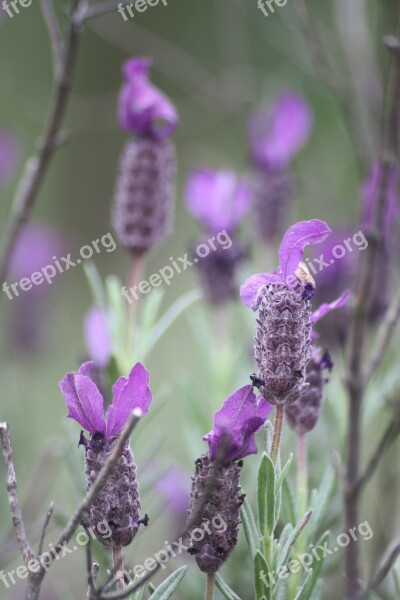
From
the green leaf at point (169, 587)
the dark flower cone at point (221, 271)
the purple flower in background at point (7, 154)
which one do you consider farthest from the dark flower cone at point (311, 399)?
the purple flower in background at point (7, 154)

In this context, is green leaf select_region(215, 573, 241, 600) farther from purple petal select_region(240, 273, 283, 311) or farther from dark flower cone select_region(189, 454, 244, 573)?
purple petal select_region(240, 273, 283, 311)

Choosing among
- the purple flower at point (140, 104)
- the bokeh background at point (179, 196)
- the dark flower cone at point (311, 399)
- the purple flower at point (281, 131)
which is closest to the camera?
the dark flower cone at point (311, 399)

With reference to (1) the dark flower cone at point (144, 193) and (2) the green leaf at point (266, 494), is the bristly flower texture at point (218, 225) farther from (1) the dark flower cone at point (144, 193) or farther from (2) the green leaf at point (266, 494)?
(2) the green leaf at point (266, 494)

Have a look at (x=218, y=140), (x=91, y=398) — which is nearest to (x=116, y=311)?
(x=91, y=398)

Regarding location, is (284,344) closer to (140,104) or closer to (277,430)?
(277,430)

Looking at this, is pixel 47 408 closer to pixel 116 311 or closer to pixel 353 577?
pixel 116 311

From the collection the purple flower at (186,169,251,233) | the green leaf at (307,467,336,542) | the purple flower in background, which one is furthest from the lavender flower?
the purple flower in background
